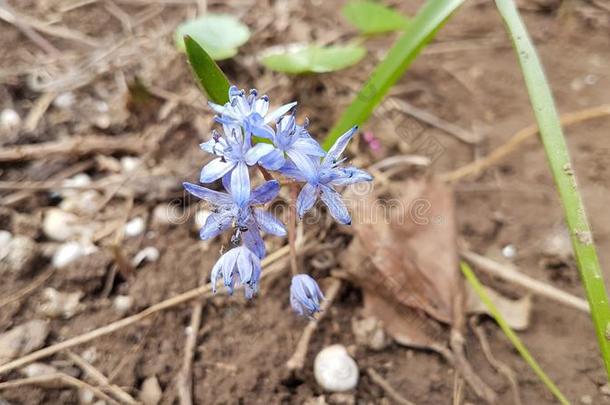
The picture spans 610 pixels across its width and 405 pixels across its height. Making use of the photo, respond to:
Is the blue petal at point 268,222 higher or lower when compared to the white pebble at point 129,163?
lower

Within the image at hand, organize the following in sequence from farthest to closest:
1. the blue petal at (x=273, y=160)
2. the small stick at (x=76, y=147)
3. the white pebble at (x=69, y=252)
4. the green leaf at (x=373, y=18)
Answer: the green leaf at (x=373, y=18) < the small stick at (x=76, y=147) < the white pebble at (x=69, y=252) < the blue petal at (x=273, y=160)

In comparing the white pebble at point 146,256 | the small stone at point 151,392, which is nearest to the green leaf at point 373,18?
the white pebble at point 146,256

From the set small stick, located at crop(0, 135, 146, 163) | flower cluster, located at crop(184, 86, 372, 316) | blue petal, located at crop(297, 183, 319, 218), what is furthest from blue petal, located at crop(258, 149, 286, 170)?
small stick, located at crop(0, 135, 146, 163)

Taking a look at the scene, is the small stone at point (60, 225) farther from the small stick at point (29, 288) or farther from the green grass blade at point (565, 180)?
the green grass blade at point (565, 180)

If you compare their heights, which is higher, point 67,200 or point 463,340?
point 67,200

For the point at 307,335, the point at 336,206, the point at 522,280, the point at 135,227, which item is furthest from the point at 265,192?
the point at 522,280

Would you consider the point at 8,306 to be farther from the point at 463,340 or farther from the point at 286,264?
the point at 463,340

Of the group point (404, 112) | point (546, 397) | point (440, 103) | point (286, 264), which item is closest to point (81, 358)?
point (286, 264)
